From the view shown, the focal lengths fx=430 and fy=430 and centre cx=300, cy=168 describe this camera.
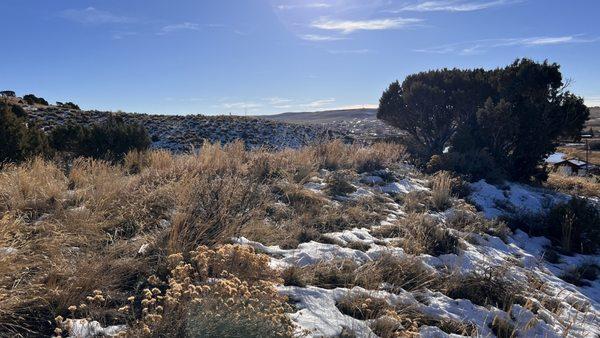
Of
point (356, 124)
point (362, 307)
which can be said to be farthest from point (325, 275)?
point (356, 124)

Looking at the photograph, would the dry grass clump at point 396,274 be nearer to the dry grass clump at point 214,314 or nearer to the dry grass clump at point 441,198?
the dry grass clump at point 214,314

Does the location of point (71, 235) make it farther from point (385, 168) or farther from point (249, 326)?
point (385, 168)

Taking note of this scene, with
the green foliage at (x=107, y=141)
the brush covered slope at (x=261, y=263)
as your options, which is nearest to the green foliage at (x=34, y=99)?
the green foliage at (x=107, y=141)

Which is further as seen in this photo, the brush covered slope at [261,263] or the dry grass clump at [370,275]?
the dry grass clump at [370,275]

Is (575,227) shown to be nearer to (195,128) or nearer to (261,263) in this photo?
(261,263)

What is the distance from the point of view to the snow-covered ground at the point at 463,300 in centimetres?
350

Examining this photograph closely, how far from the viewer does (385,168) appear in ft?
34.5

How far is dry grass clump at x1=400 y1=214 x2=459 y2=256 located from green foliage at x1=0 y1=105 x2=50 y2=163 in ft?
24.3

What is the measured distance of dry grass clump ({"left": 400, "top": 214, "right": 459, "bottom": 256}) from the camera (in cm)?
532

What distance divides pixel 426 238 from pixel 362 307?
2418 mm

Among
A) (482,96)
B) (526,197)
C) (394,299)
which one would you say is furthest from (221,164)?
(482,96)

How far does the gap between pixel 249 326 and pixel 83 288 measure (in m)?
1.47

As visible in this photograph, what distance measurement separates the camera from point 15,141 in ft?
29.6

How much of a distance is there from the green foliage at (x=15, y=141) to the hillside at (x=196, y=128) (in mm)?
13384
